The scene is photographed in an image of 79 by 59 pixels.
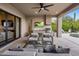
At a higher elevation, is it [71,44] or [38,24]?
[38,24]

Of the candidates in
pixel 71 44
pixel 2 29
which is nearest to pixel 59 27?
pixel 71 44

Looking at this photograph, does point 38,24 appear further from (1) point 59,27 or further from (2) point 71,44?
(2) point 71,44

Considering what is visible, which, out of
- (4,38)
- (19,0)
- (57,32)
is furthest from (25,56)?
(57,32)

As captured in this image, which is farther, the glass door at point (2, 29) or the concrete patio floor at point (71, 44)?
the glass door at point (2, 29)

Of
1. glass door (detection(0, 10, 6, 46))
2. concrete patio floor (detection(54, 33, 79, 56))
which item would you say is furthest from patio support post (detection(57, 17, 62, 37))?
glass door (detection(0, 10, 6, 46))

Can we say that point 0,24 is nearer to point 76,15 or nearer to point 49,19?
point 49,19

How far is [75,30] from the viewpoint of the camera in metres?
18.5

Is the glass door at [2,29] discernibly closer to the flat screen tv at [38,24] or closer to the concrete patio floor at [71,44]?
the concrete patio floor at [71,44]

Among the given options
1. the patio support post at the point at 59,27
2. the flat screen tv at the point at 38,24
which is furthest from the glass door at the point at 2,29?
the flat screen tv at the point at 38,24

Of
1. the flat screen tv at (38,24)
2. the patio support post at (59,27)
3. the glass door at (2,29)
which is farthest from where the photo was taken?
the flat screen tv at (38,24)

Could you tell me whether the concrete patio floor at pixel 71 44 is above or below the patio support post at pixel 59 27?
below

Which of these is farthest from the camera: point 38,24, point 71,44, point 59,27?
point 38,24

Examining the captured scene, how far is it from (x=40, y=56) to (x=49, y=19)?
1531 cm

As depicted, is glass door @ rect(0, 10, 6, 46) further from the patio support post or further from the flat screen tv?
the flat screen tv
